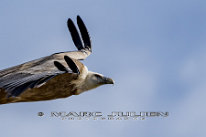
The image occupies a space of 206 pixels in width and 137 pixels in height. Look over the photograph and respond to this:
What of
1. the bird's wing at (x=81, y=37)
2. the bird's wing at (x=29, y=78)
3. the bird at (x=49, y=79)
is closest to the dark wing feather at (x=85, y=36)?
the bird's wing at (x=81, y=37)

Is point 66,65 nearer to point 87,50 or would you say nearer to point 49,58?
point 49,58

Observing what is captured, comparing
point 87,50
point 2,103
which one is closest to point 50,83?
point 2,103

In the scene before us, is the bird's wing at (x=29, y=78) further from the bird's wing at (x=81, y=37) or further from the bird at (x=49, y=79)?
the bird's wing at (x=81, y=37)

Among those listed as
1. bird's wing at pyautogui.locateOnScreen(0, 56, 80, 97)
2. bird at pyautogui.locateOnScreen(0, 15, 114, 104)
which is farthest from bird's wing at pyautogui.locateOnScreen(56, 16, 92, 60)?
bird's wing at pyautogui.locateOnScreen(0, 56, 80, 97)

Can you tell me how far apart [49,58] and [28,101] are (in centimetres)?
93

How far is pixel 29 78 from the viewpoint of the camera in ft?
34.8

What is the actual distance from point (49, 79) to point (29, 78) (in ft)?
1.09

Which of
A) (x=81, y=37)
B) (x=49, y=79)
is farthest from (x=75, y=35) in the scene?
(x=49, y=79)

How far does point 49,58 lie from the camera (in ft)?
40.8

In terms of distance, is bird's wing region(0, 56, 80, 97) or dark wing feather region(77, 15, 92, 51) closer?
bird's wing region(0, 56, 80, 97)

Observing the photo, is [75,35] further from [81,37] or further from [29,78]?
[29,78]

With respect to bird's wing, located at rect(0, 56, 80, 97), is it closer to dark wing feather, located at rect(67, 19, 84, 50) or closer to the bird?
the bird

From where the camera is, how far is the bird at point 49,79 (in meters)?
10.6

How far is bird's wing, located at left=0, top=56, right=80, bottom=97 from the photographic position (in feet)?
33.8
